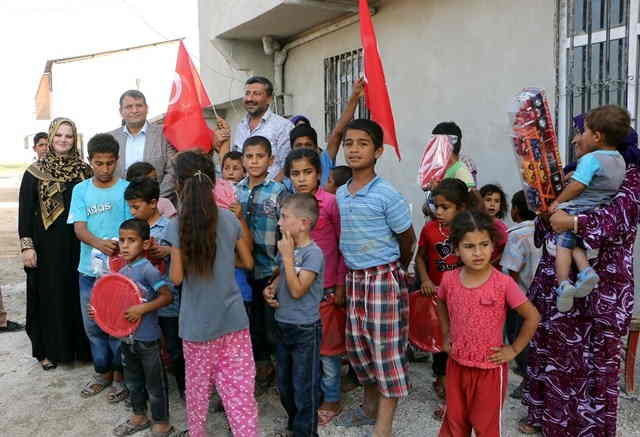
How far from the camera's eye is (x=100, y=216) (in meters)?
3.61

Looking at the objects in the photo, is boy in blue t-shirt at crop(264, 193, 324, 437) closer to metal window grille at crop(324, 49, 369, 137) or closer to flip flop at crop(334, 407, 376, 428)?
flip flop at crop(334, 407, 376, 428)

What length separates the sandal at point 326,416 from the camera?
327cm

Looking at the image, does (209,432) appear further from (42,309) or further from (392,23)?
(392,23)

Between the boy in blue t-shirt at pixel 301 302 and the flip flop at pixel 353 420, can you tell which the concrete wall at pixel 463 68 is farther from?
the boy in blue t-shirt at pixel 301 302

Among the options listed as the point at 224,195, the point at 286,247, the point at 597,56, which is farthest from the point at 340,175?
the point at 597,56

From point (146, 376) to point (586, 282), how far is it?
7.77 ft

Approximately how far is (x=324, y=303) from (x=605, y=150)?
1.67m

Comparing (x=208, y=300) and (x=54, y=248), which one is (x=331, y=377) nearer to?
(x=208, y=300)

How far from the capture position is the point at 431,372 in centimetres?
402

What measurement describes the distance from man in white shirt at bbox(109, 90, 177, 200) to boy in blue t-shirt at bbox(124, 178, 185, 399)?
2.49 feet

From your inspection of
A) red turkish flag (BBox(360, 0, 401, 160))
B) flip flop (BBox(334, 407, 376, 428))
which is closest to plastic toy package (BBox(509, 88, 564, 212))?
red turkish flag (BBox(360, 0, 401, 160))

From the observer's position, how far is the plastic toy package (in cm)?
265

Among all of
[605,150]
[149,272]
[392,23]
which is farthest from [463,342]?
[392,23]

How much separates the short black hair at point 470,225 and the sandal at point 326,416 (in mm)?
1385
